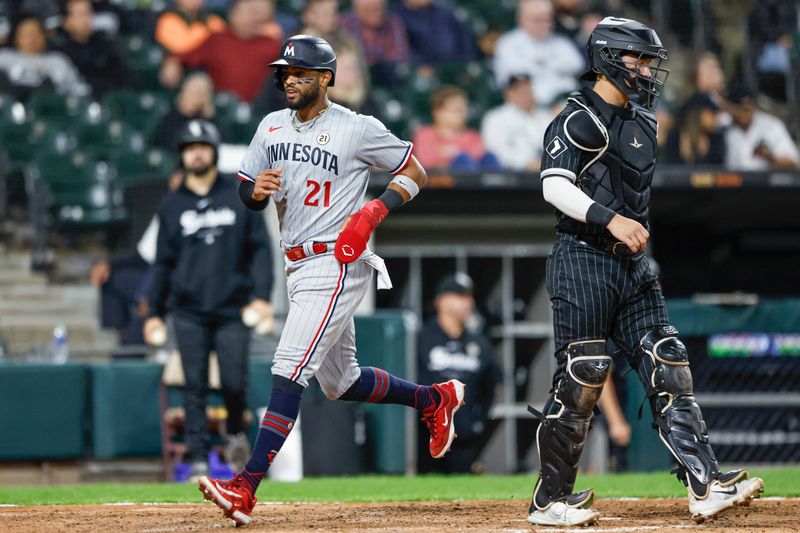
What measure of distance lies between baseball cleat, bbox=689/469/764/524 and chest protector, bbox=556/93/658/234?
968 mm

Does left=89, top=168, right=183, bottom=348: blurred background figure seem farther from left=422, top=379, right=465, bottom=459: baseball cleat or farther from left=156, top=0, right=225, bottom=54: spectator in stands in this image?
left=422, top=379, right=465, bottom=459: baseball cleat

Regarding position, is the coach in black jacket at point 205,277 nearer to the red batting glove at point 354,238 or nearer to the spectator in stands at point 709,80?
the red batting glove at point 354,238

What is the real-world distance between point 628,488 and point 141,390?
370 cm

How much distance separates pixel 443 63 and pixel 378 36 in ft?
2.73

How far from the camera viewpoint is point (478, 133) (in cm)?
1127

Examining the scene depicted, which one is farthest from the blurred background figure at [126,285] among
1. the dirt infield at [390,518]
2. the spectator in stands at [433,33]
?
the dirt infield at [390,518]

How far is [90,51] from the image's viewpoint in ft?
40.7

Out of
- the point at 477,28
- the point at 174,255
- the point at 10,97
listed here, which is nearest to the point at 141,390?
the point at 174,255

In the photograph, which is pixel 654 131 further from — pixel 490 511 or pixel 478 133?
pixel 478 133

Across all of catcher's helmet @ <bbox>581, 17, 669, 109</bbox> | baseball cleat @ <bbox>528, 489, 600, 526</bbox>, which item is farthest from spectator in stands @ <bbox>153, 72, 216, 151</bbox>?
baseball cleat @ <bbox>528, 489, 600, 526</bbox>

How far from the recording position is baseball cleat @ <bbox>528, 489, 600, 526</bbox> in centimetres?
448

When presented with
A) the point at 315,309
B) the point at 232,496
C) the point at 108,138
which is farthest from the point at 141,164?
the point at 232,496

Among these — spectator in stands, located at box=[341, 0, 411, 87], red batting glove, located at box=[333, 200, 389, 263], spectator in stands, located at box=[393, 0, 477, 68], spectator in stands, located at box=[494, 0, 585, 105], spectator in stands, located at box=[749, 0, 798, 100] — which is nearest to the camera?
red batting glove, located at box=[333, 200, 389, 263]

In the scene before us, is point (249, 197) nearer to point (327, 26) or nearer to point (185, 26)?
point (327, 26)
